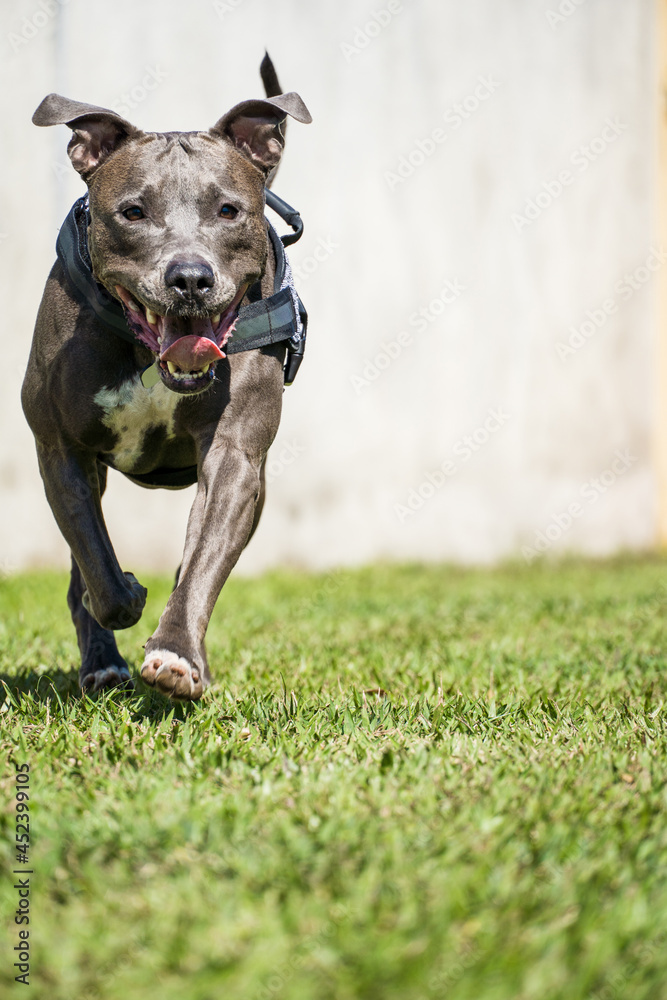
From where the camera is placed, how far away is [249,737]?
8.79 feet

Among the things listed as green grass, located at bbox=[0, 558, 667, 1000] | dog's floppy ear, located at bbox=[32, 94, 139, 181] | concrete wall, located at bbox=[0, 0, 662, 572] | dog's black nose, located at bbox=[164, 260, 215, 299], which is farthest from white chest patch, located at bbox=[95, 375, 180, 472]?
concrete wall, located at bbox=[0, 0, 662, 572]

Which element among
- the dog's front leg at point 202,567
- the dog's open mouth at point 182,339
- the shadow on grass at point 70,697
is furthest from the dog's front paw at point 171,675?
the dog's open mouth at point 182,339

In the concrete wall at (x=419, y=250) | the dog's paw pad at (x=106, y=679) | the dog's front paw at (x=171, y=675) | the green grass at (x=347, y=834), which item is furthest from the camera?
the concrete wall at (x=419, y=250)

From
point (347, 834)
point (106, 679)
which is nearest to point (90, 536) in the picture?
point (106, 679)

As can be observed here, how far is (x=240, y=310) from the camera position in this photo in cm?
303

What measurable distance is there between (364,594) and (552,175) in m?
4.12

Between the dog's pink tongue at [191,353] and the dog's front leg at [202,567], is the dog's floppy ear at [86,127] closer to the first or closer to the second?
the dog's pink tongue at [191,353]

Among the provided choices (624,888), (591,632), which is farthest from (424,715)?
(591,632)

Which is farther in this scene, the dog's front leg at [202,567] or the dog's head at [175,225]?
the dog's head at [175,225]

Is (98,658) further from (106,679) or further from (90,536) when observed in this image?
(90,536)

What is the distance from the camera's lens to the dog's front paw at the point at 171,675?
2594 millimetres

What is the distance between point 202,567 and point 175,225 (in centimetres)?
92

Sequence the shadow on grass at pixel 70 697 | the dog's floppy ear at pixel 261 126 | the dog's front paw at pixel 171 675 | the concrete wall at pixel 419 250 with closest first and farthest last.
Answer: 1. the dog's front paw at pixel 171 675
2. the shadow on grass at pixel 70 697
3. the dog's floppy ear at pixel 261 126
4. the concrete wall at pixel 419 250

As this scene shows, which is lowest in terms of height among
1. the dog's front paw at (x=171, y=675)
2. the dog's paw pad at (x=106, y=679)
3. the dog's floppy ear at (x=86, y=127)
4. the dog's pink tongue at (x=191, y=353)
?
the dog's paw pad at (x=106, y=679)
